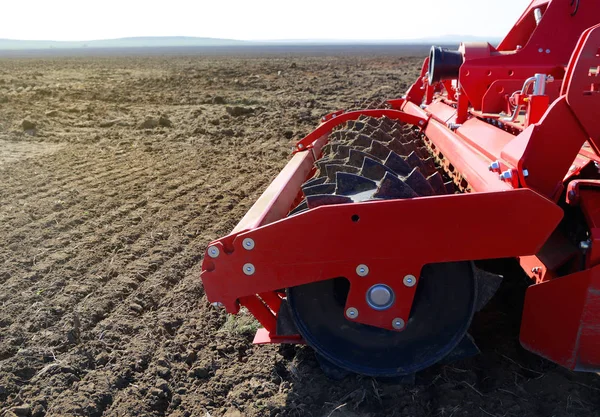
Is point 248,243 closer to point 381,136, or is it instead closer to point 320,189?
point 320,189

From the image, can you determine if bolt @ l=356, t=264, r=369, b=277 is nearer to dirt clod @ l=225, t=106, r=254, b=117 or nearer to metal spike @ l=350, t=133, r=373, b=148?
metal spike @ l=350, t=133, r=373, b=148

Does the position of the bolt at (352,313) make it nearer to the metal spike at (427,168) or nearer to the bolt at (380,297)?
the bolt at (380,297)

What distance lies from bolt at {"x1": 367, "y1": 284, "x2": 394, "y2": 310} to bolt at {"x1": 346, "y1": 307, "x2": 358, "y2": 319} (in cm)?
8

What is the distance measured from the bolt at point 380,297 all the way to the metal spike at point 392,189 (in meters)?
0.41

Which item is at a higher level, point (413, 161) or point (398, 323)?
point (413, 161)

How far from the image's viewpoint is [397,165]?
109 inches

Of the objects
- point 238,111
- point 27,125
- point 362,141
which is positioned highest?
point 362,141

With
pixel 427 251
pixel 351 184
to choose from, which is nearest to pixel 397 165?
pixel 351 184

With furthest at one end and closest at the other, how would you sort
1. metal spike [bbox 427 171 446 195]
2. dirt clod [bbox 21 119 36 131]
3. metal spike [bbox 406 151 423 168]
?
dirt clod [bbox 21 119 36 131]
metal spike [bbox 406 151 423 168]
metal spike [bbox 427 171 446 195]

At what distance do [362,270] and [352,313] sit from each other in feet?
0.76

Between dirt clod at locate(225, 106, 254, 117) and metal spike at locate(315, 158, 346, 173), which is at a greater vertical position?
metal spike at locate(315, 158, 346, 173)

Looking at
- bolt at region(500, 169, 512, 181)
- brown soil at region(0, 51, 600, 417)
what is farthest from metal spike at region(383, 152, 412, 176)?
brown soil at region(0, 51, 600, 417)

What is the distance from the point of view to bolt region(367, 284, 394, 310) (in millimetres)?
2502

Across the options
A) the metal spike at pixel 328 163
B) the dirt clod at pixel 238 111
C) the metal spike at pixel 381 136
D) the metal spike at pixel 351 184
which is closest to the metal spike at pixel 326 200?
the metal spike at pixel 351 184
